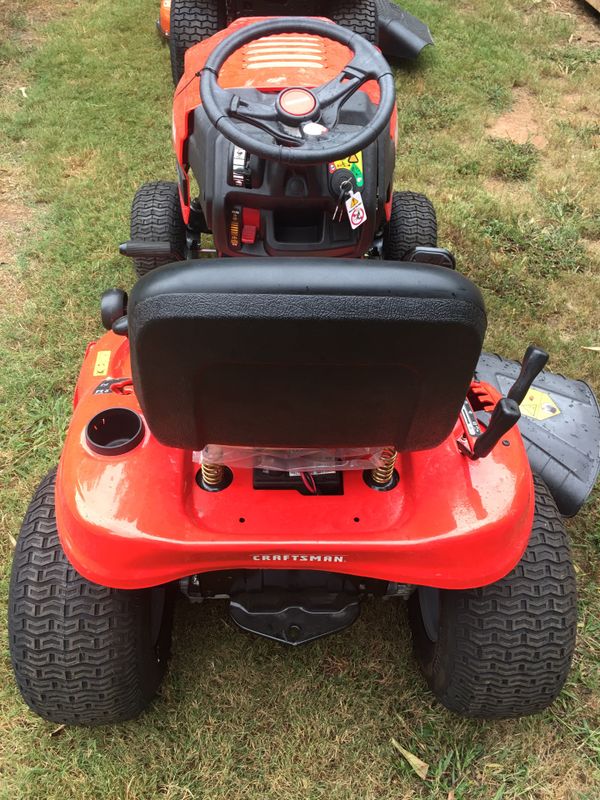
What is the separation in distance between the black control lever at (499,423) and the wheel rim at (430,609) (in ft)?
1.92

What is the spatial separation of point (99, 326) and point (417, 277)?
2.04 meters

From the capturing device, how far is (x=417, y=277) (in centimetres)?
100

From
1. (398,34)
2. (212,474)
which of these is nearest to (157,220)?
(212,474)

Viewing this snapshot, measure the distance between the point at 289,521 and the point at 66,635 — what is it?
22.3 inches

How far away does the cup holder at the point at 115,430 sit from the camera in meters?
1.47

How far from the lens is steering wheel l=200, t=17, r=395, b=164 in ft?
5.05

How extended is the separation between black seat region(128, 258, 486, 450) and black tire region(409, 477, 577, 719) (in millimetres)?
605

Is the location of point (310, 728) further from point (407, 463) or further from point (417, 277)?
point (417, 277)

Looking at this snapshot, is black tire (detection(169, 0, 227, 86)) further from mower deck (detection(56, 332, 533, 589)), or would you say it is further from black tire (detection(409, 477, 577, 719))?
black tire (detection(409, 477, 577, 719))

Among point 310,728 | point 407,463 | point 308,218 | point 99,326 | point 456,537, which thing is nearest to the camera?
point 456,537

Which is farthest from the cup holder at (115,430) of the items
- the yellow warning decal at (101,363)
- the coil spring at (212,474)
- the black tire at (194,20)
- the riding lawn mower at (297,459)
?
the black tire at (194,20)

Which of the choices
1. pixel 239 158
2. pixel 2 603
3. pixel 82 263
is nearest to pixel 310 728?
pixel 2 603

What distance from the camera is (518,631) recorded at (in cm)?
156

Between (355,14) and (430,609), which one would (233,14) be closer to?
(355,14)
